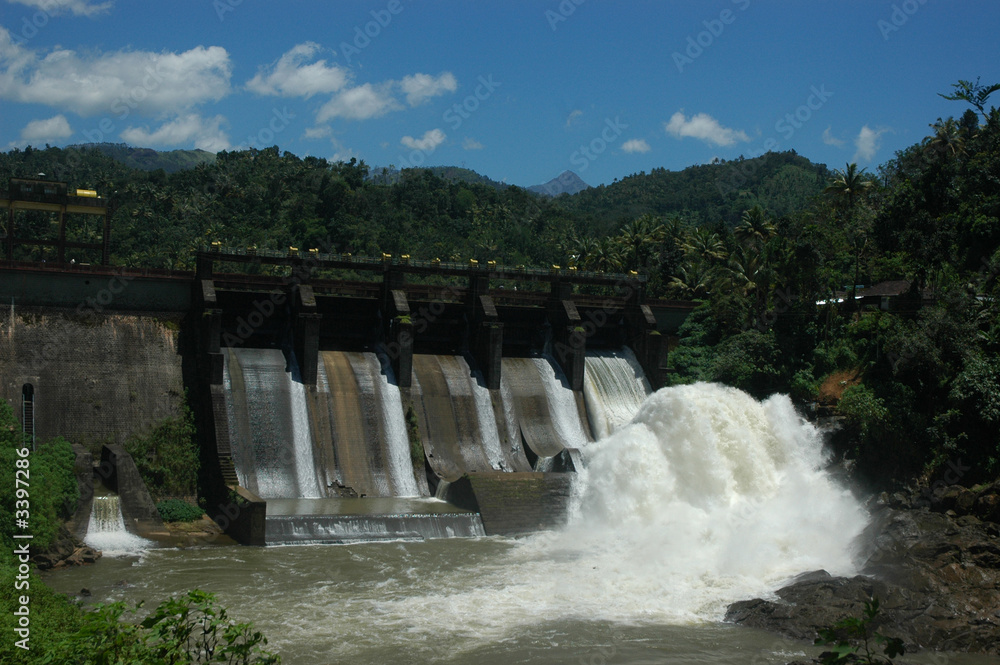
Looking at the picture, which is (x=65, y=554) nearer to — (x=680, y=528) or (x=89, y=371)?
(x=89, y=371)


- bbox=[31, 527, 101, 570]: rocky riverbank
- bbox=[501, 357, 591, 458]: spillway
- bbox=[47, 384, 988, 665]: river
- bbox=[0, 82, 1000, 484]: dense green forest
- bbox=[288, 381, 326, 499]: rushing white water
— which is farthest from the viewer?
bbox=[501, 357, 591, 458]: spillway

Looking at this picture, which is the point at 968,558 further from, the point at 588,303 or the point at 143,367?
the point at 143,367

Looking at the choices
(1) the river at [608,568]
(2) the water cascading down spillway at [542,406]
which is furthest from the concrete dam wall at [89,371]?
(2) the water cascading down spillway at [542,406]

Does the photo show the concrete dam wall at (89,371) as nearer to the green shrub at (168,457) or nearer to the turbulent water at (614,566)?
the green shrub at (168,457)

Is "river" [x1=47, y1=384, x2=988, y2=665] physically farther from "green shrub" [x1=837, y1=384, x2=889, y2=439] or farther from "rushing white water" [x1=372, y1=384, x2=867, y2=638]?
"green shrub" [x1=837, y1=384, x2=889, y2=439]

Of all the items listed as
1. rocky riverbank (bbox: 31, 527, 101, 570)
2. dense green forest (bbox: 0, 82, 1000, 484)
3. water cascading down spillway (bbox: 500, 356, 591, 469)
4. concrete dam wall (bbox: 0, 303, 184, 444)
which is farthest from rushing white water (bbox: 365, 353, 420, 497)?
dense green forest (bbox: 0, 82, 1000, 484)

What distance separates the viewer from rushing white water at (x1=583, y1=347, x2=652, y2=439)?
36.4m

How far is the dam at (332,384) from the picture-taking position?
2795cm

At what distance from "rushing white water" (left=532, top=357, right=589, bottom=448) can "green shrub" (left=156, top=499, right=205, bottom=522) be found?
1359 cm

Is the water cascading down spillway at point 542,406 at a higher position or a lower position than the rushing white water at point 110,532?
higher

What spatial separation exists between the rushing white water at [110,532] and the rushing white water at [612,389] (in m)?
17.6

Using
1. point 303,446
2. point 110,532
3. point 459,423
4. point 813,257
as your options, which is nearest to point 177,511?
point 110,532

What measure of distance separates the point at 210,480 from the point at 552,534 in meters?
10.5

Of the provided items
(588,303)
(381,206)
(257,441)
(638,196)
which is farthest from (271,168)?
(638,196)
